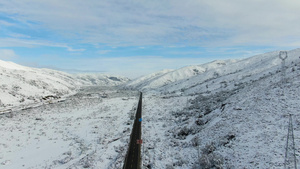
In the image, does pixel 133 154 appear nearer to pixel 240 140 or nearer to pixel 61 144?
pixel 61 144

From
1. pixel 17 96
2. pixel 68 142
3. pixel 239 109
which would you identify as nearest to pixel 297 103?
pixel 239 109

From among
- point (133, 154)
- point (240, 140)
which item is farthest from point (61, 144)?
point (240, 140)

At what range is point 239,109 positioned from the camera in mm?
25641

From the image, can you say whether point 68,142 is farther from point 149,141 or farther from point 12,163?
point 149,141

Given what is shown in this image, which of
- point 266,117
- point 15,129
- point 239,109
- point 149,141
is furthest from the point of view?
point 15,129

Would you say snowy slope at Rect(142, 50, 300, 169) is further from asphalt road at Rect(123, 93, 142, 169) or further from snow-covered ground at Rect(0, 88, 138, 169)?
snow-covered ground at Rect(0, 88, 138, 169)

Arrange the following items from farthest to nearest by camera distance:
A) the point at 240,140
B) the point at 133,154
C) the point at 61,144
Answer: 1. the point at 61,144
2. the point at 133,154
3. the point at 240,140

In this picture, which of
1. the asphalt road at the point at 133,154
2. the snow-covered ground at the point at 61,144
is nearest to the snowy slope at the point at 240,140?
the asphalt road at the point at 133,154

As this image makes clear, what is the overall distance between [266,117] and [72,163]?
2442 cm

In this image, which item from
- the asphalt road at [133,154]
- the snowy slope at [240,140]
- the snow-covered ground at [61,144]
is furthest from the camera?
the snow-covered ground at [61,144]

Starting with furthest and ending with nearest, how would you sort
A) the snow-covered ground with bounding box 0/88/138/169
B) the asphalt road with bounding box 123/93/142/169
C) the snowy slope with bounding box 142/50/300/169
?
the snow-covered ground with bounding box 0/88/138/169, the asphalt road with bounding box 123/93/142/169, the snowy slope with bounding box 142/50/300/169

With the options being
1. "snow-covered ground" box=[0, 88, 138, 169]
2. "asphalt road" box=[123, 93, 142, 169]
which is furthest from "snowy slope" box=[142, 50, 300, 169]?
"snow-covered ground" box=[0, 88, 138, 169]

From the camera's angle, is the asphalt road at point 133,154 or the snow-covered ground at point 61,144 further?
the snow-covered ground at point 61,144

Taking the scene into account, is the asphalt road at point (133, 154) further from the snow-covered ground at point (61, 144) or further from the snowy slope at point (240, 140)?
the snowy slope at point (240, 140)
